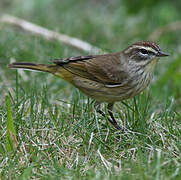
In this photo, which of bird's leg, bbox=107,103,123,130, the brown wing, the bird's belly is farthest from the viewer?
the brown wing

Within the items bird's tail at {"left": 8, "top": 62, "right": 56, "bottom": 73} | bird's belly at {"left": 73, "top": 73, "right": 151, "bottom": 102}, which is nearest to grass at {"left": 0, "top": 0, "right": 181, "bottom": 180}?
bird's belly at {"left": 73, "top": 73, "right": 151, "bottom": 102}

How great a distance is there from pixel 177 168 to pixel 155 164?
0.62ft

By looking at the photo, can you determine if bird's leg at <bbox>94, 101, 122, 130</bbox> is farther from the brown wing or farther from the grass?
the brown wing

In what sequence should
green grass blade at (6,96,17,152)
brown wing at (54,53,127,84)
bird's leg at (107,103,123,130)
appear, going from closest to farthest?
green grass blade at (6,96,17,152), bird's leg at (107,103,123,130), brown wing at (54,53,127,84)

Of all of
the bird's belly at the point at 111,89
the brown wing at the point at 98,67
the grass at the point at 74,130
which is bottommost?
the grass at the point at 74,130

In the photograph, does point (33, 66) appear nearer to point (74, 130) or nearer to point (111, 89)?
point (111, 89)

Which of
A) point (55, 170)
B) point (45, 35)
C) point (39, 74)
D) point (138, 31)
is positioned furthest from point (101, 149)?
point (138, 31)

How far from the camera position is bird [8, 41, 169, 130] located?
507cm

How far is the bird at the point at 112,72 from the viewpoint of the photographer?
507cm

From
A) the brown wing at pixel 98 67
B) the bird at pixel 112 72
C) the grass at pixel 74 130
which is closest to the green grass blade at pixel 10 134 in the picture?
the grass at pixel 74 130

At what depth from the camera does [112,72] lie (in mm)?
5406

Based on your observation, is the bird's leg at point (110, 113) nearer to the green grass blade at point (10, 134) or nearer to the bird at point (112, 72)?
the bird at point (112, 72)

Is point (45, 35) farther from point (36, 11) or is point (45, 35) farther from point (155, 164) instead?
point (155, 164)

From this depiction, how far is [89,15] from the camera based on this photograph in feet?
32.2
